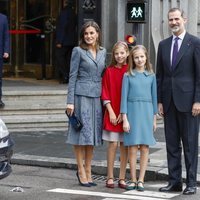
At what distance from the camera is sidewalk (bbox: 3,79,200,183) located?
31.8 feet

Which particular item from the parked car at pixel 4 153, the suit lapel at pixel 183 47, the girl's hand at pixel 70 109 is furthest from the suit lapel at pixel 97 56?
the parked car at pixel 4 153

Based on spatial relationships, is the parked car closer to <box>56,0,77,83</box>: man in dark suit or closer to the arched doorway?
<box>56,0,77,83</box>: man in dark suit

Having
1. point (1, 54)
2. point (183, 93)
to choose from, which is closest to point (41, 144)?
point (1, 54)

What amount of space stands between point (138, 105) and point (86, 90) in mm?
688

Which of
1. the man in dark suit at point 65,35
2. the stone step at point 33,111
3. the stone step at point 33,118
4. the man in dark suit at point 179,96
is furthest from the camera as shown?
the man in dark suit at point 65,35

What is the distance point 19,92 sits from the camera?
13570 mm

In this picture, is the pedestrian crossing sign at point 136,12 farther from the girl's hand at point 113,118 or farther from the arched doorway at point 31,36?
the arched doorway at point 31,36

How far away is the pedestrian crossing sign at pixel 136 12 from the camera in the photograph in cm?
988

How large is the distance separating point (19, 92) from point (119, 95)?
531cm

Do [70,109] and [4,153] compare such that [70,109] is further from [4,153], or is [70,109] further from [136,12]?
[136,12]

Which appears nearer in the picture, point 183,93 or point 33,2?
point 183,93

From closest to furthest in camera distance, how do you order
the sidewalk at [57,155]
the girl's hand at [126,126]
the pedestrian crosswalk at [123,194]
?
the pedestrian crosswalk at [123,194] < the girl's hand at [126,126] < the sidewalk at [57,155]

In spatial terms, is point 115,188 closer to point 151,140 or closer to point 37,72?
point 151,140

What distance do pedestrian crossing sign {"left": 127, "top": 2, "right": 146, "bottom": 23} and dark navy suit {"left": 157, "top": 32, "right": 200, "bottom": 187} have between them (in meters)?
1.47
